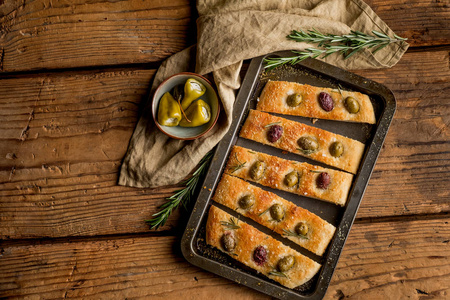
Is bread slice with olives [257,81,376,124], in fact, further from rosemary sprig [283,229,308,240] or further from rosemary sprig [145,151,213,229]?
rosemary sprig [283,229,308,240]

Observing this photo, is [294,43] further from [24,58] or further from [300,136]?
[24,58]

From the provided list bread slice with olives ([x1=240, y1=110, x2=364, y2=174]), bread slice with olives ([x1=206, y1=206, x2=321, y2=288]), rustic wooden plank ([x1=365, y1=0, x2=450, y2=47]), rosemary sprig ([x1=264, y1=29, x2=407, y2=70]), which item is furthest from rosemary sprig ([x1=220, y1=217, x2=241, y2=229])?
rustic wooden plank ([x1=365, y1=0, x2=450, y2=47])

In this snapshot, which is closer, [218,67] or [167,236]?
[218,67]

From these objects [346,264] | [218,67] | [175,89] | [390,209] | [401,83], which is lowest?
[346,264]

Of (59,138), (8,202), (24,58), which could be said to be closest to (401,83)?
(59,138)

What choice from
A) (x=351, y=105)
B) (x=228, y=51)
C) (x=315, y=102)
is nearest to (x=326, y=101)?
(x=315, y=102)
